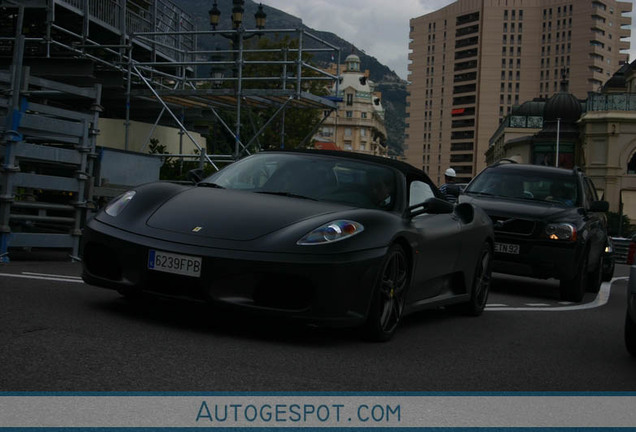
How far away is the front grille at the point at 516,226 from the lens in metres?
11.6

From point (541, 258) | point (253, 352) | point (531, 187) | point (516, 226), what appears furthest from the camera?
point (531, 187)

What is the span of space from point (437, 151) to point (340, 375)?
186m

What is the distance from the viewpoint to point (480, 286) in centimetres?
878

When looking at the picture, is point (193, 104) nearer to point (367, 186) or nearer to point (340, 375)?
point (367, 186)

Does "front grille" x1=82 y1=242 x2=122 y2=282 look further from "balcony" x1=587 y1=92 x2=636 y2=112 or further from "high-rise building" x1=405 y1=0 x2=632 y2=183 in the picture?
Answer: "high-rise building" x1=405 y1=0 x2=632 y2=183

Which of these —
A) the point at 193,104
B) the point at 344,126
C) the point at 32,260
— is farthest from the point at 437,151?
the point at 32,260

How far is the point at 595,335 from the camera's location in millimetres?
7875

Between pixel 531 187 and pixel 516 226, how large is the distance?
1.31m

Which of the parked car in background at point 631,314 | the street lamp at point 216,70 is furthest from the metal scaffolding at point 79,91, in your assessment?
the parked car in background at point 631,314

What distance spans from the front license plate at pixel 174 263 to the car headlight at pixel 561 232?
6708 mm

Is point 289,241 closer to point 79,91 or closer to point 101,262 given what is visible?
point 101,262

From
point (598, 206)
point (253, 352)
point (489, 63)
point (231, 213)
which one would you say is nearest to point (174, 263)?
point (231, 213)

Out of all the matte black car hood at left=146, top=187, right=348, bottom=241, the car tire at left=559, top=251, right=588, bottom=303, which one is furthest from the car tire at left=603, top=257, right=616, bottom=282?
the matte black car hood at left=146, top=187, right=348, bottom=241

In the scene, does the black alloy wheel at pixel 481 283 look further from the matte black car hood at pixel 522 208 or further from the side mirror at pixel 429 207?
the matte black car hood at pixel 522 208
